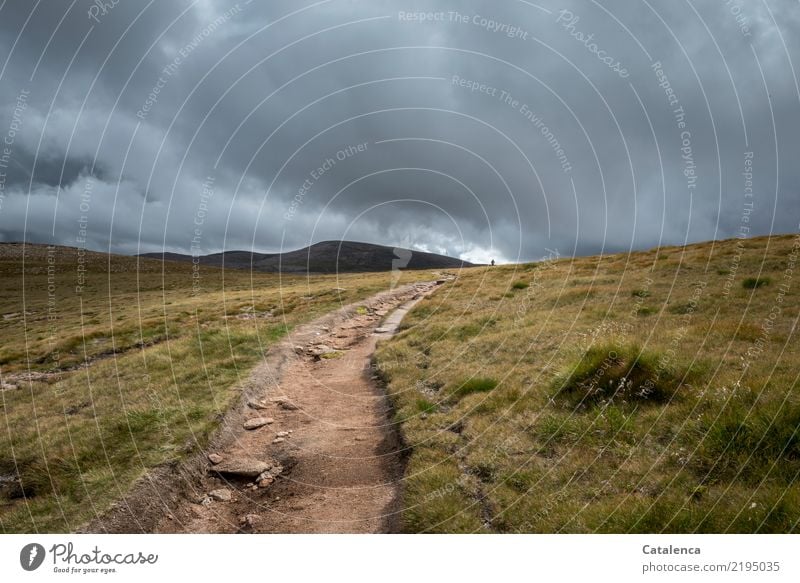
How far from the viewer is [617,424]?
7277 millimetres

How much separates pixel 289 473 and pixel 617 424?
21.8ft

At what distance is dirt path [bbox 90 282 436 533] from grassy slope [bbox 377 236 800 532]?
83 centimetres

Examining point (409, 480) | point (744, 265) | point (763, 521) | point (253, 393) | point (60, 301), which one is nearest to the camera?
point (763, 521)

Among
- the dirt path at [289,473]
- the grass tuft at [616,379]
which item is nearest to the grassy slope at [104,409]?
the dirt path at [289,473]

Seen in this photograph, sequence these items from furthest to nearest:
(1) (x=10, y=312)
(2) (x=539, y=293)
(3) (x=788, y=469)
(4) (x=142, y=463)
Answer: (1) (x=10, y=312) → (2) (x=539, y=293) → (4) (x=142, y=463) → (3) (x=788, y=469)

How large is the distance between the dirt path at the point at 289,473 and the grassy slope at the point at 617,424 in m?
0.83

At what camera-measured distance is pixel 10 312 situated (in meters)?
62.3

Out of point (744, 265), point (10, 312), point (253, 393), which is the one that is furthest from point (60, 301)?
point (744, 265)

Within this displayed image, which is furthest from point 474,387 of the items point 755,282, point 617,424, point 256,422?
point 755,282

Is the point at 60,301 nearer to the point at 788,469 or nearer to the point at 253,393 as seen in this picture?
the point at 253,393

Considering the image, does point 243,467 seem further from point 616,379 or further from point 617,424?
point 616,379

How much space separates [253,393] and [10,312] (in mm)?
72728

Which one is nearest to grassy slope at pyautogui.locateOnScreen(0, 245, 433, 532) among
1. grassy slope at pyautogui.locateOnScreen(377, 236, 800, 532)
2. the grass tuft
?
grassy slope at pyautogui.locateOnScreen(377, 236, 800, 532)

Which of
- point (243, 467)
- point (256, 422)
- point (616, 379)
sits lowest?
point (243, 467)
